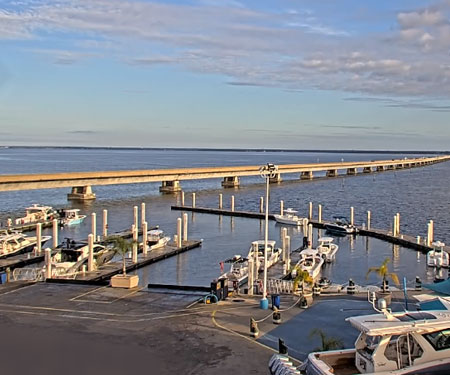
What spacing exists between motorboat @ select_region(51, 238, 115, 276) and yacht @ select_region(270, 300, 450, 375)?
25.1m

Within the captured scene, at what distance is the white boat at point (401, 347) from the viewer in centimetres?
1427

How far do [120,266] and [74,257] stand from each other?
12.6 ft

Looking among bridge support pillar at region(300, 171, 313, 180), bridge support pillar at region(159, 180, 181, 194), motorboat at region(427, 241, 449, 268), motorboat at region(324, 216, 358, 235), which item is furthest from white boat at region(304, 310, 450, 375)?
bridge support pillar at region(300, 171, 313, 180)

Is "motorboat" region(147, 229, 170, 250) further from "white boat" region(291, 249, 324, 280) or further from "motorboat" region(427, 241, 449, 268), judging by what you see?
"motorboat" region(427, 241, 449, 268)

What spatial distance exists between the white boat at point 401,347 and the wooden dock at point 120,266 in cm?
1763

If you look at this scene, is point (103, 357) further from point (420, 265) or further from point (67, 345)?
point (420, 265)

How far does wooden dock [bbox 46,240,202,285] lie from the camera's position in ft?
98.9

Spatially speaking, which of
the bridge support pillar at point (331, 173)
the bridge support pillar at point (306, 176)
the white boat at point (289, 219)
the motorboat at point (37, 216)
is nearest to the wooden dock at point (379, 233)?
the white boat at point (289, 219)

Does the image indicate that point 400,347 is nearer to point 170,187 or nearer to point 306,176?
point 170,187

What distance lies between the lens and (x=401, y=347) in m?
14.5

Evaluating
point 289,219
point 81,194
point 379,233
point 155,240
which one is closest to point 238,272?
point 155,240

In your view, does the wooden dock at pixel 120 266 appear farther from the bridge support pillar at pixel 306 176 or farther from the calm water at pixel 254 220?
the bridge support pillar at pixel 306 176

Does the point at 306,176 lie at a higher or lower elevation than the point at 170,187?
higher

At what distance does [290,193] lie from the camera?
120 metres
